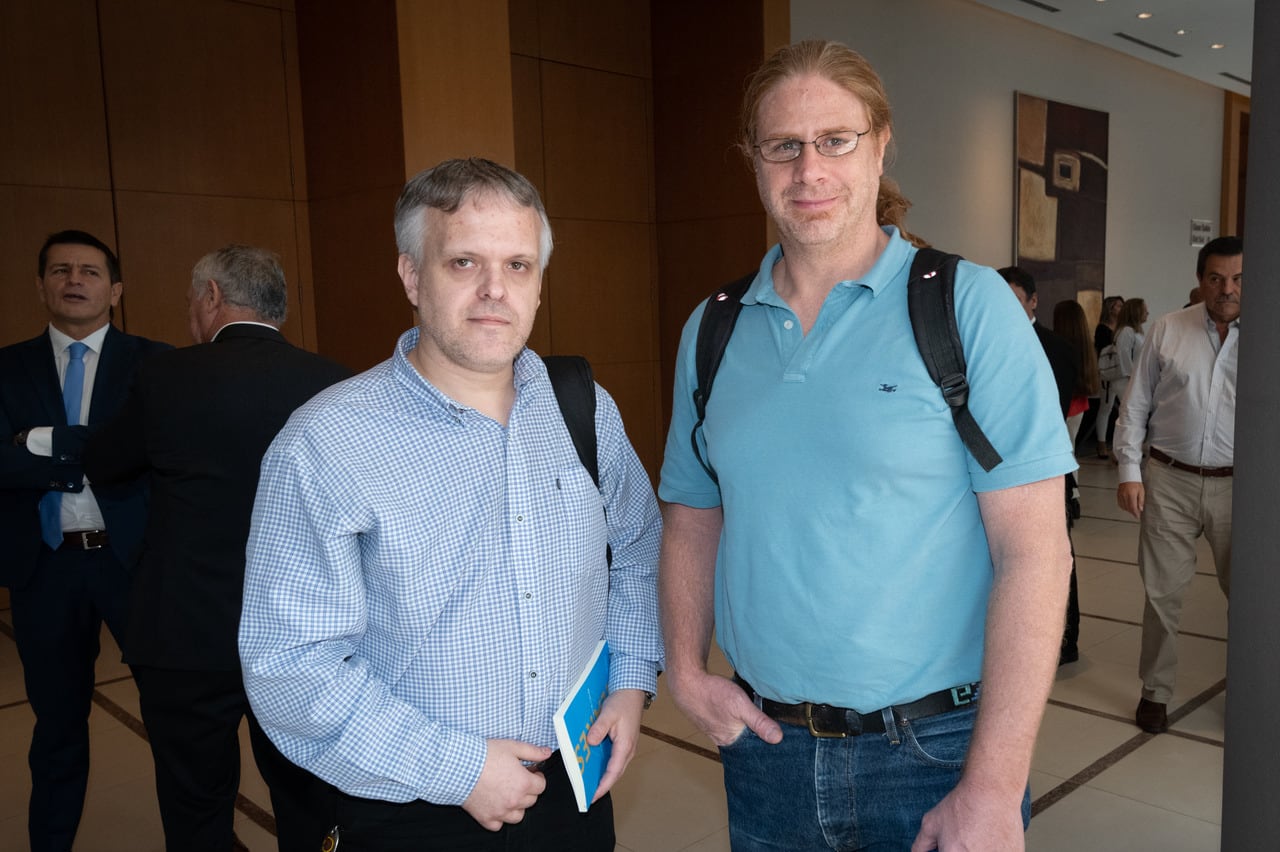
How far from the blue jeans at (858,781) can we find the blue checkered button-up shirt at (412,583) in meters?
0.37

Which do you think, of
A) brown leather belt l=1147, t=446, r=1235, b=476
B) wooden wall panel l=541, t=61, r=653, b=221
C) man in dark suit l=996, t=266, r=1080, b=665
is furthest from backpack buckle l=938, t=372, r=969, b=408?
wooden wall panel l=541, t=61, r=653, b=221

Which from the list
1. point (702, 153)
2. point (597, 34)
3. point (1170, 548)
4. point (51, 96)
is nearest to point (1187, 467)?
point (1170, 548)

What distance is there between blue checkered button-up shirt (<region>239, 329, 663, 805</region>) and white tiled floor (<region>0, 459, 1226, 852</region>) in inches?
74.5

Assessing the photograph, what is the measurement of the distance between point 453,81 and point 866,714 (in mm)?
4939

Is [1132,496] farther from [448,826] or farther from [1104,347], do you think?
[1104,347]

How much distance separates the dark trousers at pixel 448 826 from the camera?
1.43m

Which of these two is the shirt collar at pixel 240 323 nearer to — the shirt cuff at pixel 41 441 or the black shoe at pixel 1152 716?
the shirt cuff at pixel 41 441

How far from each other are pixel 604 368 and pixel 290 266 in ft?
8.92

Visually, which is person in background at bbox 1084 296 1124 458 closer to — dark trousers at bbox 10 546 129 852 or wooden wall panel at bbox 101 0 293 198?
wooden wall panel at bbox 101 0 293 198

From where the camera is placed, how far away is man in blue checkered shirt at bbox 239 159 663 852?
1.31 meters

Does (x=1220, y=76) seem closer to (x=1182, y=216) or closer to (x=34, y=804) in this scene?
(x=1182, y=216)

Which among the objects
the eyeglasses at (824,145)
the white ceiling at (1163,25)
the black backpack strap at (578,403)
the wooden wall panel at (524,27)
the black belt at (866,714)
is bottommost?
the black belt at (866,714)

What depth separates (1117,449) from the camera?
403 cm

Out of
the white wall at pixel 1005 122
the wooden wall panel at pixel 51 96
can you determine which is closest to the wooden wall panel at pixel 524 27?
the white wall at pixel 1005 122
